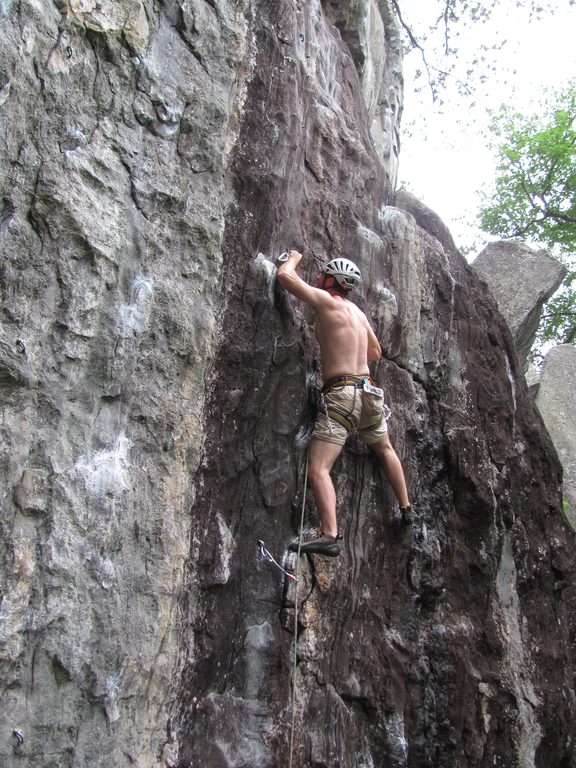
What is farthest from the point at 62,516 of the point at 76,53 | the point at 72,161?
the point at 76,53

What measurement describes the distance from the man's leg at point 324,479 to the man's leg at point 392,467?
462 millimetres

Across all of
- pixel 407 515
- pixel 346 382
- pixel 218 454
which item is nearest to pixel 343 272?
pixel 346 382

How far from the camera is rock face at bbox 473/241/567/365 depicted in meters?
9.33

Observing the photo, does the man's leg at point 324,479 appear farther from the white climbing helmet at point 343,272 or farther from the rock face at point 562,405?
the rock face at point 562,405

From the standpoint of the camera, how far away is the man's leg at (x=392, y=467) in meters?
5.52

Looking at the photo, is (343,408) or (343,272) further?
(343,272)

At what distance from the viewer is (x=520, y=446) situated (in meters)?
7.04

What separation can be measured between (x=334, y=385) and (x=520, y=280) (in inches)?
210

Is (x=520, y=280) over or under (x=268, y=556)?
over

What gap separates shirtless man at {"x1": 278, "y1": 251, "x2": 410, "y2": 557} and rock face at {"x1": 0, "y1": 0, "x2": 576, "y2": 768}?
0.69ft

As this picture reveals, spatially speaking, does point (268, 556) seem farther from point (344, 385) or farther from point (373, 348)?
point (373, 348)

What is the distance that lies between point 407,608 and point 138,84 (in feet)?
14.0

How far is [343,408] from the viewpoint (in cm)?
513

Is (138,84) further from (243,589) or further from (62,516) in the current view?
(243,589)
